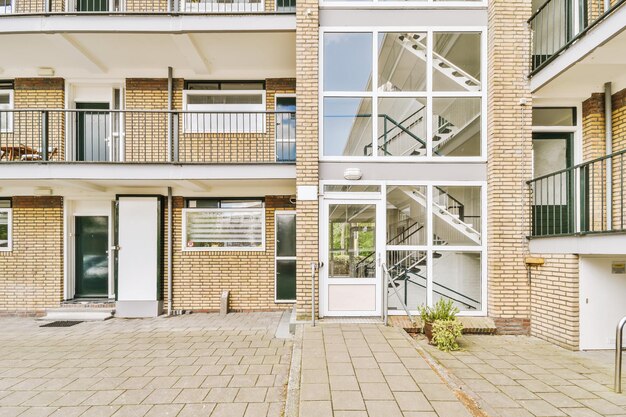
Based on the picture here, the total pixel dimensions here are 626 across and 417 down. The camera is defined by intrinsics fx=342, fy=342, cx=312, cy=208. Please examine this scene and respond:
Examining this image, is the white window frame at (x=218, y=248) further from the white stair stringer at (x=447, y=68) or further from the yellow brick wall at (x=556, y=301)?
the yellow brick wall at (x=556, y=301)

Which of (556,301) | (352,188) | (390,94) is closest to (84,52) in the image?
(352,188)

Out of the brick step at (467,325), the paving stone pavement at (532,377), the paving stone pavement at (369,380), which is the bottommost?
the paving stone pavement at (532,377)

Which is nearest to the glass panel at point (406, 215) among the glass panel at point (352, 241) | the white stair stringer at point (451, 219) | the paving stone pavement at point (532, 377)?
the white stair stringer at point (451, 219)

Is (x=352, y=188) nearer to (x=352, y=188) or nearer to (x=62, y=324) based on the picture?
(x=352, y=188)

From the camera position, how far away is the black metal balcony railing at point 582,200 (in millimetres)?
5320

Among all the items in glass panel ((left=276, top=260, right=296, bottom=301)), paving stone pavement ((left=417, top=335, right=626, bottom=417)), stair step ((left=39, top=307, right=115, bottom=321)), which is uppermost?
glass panel ((left=276, top=260, right=296, bottom=301))

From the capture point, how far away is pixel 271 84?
7.88 m

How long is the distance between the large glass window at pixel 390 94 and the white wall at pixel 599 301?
266 centimetres

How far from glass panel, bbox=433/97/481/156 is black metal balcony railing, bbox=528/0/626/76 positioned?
1.16 m

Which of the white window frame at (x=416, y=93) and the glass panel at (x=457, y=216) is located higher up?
the white window frame at (x=416, y=93)

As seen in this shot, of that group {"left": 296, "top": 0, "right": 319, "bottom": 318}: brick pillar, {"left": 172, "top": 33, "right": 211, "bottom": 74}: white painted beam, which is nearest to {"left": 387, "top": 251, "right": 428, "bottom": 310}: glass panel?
{"left": 296, "top": 0, "right": 319, "bottom": 318}: brick pillar

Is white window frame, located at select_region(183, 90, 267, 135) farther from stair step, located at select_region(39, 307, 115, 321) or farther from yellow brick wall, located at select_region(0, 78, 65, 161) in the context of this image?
stair step, located at select_region(39, 307, 115, 321)

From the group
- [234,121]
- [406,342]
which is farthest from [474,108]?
[234,121]

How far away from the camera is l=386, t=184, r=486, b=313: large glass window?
6379 mm
